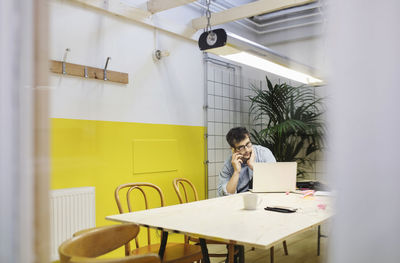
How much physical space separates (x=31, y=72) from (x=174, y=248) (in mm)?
1726

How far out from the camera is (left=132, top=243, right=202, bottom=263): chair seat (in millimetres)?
2088

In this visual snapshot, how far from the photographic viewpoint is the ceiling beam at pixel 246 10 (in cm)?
331

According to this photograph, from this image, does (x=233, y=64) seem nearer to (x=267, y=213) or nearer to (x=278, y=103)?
(x=278, y=103)

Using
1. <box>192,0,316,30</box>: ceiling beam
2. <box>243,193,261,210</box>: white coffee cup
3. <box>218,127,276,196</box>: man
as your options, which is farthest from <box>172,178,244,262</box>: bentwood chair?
<box>192,0,316,30</box>: ceiling beam

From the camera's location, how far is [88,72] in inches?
114

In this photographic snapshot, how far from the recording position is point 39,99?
855mm

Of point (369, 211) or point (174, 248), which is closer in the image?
point (369, 211)

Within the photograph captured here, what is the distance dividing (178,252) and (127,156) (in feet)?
4.26

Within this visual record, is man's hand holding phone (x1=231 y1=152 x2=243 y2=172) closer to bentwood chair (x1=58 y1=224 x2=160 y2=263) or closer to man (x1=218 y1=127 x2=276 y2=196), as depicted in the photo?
man (x1=218 y1=127 x2=276 y2=196)

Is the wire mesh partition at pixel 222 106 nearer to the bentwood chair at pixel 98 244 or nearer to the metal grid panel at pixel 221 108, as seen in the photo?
the metal grid panel at pixel 221 108

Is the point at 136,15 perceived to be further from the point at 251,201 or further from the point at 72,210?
the point at 251,201

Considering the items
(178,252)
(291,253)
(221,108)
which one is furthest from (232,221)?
(221,108)

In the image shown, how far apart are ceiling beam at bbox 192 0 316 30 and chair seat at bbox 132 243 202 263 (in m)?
2.22

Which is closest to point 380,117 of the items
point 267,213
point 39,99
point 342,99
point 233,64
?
point 342,99
